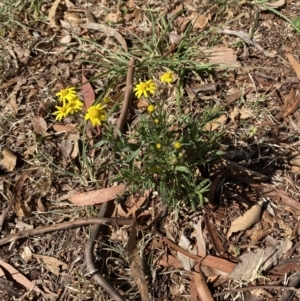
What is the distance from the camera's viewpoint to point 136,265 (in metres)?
2.37

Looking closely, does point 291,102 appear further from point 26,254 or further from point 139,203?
point 26,254

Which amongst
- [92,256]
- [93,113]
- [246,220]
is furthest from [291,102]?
[92,256]

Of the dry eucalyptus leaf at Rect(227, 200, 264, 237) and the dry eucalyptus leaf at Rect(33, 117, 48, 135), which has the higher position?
the dry eucalyptus leaf at Rect(33, 117, 48, 135)

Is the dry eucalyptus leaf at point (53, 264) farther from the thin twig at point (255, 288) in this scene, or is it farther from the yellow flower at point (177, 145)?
the yellow flower at point (177, 145)

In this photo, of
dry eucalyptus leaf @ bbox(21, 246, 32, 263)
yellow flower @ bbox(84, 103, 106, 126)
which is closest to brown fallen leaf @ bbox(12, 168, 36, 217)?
dry eucalyptus leaf @ bbox(21, 246, 32, 263)

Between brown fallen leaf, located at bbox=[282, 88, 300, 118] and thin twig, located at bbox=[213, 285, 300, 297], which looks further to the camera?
brown fallen leaf, located at bbox=[282, 88, 300, 118]

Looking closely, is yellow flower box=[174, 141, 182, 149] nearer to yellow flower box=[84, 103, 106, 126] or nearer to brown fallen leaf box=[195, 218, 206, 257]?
yellow flower box=[84, 103, 106, 126]

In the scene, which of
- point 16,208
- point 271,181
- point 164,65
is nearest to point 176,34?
point 164,65

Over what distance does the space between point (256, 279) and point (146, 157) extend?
29.7 inches

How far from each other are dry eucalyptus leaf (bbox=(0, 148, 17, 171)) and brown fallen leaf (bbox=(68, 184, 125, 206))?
41cm

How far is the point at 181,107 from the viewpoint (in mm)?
2830

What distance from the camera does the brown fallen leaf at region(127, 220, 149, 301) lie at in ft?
7.59

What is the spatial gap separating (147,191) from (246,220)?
1.64 ft

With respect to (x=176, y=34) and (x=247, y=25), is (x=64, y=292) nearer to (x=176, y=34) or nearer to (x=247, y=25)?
(x=176, y=34)
